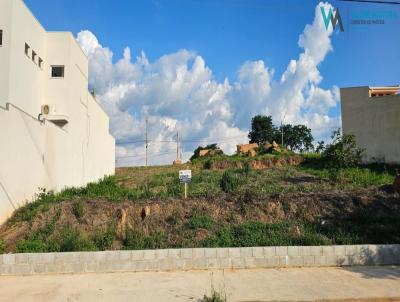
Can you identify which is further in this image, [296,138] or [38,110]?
[296,138]

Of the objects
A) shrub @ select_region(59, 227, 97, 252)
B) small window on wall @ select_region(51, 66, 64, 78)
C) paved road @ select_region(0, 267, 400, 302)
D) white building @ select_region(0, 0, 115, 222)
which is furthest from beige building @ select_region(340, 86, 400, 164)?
shrub @ select_region(59, 227, 97, 252)

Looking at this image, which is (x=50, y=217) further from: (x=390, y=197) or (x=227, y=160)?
(x=227, y=160)

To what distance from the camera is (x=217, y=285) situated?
716 cm

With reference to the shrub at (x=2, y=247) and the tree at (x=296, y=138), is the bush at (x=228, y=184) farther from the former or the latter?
the tree at (x=296, y=138)

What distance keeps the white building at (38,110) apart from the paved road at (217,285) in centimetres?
470

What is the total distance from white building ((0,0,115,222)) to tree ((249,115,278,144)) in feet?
147

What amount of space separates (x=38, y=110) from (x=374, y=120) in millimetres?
21632

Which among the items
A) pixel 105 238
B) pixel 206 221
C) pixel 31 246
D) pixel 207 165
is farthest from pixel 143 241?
pixel 207 165

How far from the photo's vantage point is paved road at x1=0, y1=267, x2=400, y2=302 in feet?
21.5

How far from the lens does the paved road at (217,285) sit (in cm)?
655

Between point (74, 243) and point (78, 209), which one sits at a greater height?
point (78, 209)

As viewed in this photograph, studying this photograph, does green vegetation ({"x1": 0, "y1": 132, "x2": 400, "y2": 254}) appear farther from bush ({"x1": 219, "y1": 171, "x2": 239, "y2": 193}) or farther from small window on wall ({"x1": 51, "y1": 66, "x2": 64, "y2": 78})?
small window on wall ({"x1": 51, "y1": 66, "x2": 64, "y2": 78})

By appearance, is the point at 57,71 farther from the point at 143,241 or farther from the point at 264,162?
the point at 264,162

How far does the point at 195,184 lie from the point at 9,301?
9.85 meters
